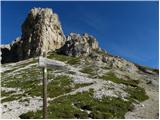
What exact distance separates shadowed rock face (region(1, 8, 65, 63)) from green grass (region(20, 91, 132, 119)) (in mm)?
113531

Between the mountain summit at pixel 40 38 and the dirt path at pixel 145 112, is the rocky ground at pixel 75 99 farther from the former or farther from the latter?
the mountain summit at pixel 40 38

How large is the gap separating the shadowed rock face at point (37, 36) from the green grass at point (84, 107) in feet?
372

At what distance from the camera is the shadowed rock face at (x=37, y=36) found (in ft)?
557

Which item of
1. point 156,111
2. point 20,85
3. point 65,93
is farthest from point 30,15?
point 156,111

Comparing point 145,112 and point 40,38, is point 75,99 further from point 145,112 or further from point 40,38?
point 40,38

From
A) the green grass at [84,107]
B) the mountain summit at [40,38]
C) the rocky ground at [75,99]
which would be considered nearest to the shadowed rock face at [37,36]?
the mountain summit at [40,38]

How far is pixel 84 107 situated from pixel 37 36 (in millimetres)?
128190

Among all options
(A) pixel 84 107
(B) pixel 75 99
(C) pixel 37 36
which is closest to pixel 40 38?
(C) pixel 37 36

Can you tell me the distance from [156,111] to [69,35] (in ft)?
494

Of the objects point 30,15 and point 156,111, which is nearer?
point 156,111

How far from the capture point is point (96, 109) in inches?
1777

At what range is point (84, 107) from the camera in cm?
4538

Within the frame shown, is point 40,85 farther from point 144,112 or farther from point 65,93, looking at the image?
point 144,112

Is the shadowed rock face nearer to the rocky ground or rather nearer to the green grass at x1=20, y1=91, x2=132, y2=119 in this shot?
the rocky ground
